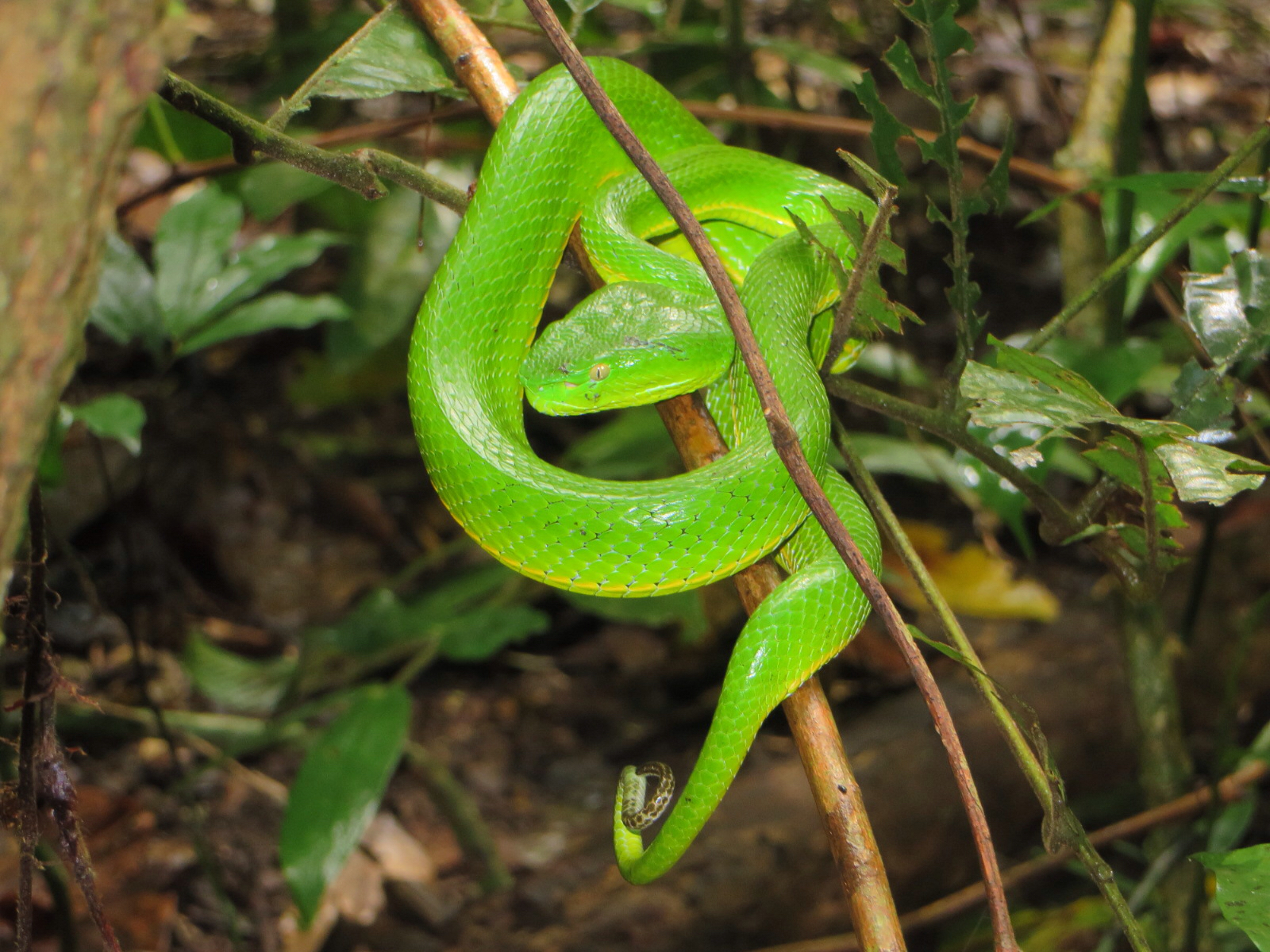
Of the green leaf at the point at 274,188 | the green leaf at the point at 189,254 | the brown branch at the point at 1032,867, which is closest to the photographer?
the green leaf at the point at 189,254

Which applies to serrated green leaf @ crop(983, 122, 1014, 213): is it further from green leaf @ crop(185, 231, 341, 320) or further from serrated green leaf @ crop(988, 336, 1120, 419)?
green leaf @ crop(185, 231, 341, 320)

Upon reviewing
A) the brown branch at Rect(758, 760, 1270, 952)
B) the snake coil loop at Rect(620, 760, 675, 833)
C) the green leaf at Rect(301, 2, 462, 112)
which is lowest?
the brown branch at Rect(758, 760, 1270, 952)

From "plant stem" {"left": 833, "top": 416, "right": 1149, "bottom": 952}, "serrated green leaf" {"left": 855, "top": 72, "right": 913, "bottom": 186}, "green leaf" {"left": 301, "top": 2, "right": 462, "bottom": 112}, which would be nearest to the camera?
"plant stem" {"left": 833, "top": 416, "right": 1149, "bottom": 952}

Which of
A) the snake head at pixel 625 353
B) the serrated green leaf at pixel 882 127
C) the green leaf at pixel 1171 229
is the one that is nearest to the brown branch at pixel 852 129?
the green leaf at pixel 1171 229

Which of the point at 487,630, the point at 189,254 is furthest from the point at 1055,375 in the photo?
the point at 189,254

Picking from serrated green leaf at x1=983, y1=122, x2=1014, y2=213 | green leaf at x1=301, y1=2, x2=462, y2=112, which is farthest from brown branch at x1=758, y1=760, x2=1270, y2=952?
green leaf at x1=301, y1=2, x2=462, y2=112

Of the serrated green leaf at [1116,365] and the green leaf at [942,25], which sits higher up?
the green leaf at [942,25]

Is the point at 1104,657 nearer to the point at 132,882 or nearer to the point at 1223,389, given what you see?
the point at 1223,389

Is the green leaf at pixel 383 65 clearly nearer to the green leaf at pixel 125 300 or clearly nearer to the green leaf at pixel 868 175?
the green leaf at pixel 868 175
